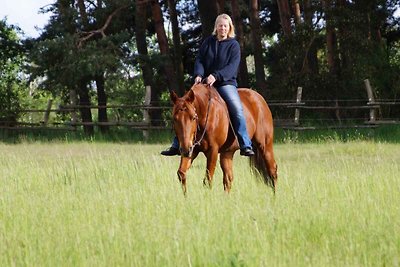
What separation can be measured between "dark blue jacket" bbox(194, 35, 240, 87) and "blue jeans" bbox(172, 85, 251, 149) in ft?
0.32

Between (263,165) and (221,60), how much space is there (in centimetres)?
157

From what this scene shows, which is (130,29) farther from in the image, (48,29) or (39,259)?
(39,259)

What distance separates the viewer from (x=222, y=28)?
8508 mm

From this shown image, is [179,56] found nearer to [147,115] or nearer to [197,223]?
[147,115]

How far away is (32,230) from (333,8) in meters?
21.0

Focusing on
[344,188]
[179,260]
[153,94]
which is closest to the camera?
[179,260]

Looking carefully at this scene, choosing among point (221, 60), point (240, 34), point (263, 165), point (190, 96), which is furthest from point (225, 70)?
point (240, 34)

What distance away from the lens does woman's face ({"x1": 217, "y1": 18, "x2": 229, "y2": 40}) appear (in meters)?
8.45

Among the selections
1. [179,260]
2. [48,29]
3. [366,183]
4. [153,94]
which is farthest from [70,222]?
[153,94]

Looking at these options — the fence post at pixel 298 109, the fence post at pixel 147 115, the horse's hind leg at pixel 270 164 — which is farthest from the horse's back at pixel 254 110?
the fence post at pixel 147 115

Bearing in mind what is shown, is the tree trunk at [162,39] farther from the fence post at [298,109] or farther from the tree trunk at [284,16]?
the tree trunk at [284,16]

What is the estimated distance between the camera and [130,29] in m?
31.0

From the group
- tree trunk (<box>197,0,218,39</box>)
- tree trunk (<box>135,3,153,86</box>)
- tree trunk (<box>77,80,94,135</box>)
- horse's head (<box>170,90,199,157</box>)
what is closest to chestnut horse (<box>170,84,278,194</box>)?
horse's head (<box>170,90,199,157</box>)

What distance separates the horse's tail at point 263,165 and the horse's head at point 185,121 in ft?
6.21
